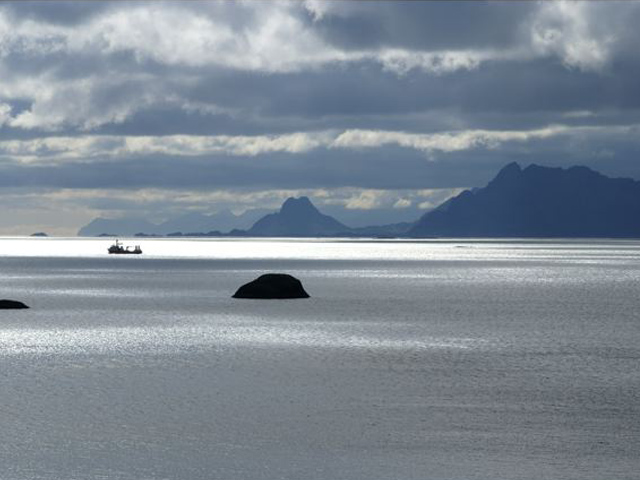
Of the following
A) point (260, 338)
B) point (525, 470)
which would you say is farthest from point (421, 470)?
point (260, 338)

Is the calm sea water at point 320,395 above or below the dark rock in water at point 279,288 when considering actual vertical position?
below

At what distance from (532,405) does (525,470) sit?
1103cm

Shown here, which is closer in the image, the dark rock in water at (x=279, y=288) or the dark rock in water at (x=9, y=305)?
the dark rock in water at (x=9, y=305)

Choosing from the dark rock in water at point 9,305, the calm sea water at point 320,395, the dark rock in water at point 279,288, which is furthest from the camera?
the dark rock in water at point 279,288

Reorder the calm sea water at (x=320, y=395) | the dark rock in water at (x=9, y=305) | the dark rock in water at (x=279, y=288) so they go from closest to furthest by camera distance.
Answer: the calm sea water at (x=320, y=395) → the dark rock in water at (x=9, y=305) → the dark rock in water at (x=279, y=288)

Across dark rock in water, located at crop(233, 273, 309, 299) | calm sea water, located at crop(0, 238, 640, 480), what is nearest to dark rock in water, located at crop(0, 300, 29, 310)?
calm sea water, located at crop(0, 238, 640, 480)

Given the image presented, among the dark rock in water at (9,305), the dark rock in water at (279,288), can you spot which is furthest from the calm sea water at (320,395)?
the dark rock in water at (279,288)

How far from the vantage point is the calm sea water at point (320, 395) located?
26.7 metres

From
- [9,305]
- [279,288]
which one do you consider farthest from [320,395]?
[279,288]

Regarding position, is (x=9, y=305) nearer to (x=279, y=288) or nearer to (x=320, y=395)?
(x=279, y=288)

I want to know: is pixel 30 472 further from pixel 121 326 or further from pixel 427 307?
pixel 427 307

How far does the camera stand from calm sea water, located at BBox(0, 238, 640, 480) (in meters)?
26.7

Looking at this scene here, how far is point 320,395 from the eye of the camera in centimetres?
3931

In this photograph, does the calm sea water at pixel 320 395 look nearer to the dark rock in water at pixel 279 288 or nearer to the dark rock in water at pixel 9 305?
the dark rock in water at pixel 9 305
